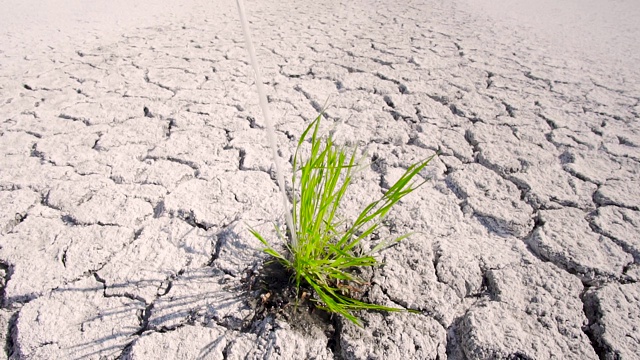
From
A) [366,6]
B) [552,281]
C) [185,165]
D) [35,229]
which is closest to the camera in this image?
[552,281]

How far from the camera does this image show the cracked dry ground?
0.95 m

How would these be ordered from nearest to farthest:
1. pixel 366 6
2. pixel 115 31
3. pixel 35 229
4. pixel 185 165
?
pixel 35 229
pixel 185 165
pixel 115 31
pixel 366 6

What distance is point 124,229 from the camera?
125 centimetres

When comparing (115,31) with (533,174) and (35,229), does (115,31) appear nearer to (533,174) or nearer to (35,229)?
(35,229)

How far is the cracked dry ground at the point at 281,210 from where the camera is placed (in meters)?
0.95

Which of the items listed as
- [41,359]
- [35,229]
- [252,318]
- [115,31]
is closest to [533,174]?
[252,318]

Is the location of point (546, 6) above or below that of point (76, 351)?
above

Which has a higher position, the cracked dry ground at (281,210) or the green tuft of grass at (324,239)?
the green tuft of grass at (324,239)

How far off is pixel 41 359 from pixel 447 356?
3.42 ft

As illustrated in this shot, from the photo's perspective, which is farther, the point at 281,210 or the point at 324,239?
the point at 281,210

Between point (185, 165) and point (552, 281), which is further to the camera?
point (185, 165)

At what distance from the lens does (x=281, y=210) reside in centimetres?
134

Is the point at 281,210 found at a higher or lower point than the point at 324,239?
lower

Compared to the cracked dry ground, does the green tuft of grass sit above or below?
above
